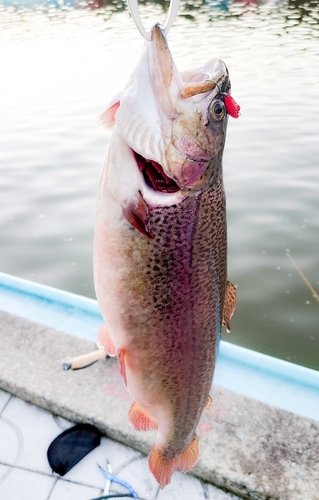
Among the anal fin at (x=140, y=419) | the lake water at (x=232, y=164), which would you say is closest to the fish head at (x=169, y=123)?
the anal fin at (x=140, y=419)

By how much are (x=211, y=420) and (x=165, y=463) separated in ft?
2.40

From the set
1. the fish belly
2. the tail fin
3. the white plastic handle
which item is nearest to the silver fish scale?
the fish belly

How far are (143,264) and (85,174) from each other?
6686mm

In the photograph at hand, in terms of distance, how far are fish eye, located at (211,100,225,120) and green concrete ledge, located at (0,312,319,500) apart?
1.89 metres

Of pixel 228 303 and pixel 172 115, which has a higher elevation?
pixel 172 115

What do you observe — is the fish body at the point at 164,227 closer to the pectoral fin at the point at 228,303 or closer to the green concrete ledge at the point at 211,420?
the pectoral fin at the point at 228,303

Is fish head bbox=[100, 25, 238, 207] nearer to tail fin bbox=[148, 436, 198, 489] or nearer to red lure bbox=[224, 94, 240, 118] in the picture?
red lure bbox=[224, 94, 240, 118]

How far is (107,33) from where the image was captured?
21.2 meters

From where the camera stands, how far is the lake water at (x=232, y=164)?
535 cm

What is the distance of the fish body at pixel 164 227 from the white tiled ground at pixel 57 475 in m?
0.91

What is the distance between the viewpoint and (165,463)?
2.09 m

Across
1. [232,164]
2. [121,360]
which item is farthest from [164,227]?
[232,164]

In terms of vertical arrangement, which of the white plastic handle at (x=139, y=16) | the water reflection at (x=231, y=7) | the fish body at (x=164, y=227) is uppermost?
the white plastic handle at (x=139, y=16)

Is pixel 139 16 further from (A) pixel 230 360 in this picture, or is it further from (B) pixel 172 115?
(A) pixel 230 360
